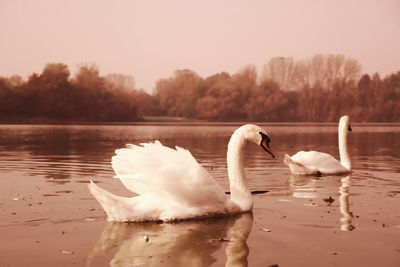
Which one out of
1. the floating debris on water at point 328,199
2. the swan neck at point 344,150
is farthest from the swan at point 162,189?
the swan neck at point 344,150

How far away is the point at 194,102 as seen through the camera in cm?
10956

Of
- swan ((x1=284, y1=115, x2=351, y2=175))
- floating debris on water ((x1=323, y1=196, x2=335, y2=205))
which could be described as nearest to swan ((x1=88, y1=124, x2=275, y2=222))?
floating debris on water ((x1=323, y1=196, x2=335, y2=205))

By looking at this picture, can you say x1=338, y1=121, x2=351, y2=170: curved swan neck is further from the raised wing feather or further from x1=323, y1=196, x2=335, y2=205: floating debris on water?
the raised wing feather

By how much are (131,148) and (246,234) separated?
7.24 ft

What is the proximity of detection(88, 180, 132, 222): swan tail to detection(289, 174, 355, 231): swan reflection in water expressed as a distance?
3046 mm

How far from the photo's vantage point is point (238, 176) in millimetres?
8539

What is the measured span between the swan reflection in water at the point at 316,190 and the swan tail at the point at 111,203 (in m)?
3.05


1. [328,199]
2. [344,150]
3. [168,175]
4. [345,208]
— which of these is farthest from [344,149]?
[168,175]

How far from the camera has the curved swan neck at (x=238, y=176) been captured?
8.36 meters

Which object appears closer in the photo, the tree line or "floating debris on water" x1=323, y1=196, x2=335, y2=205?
"floating debris on water" x1=323, y1=196, x2=335, y2=205

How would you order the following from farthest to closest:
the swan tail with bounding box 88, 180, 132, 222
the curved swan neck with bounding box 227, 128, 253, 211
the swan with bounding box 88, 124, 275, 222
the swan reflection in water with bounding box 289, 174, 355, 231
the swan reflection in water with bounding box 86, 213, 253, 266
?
the curved swan neck with bounding box 227, 128, 253, 211, the swan reflection in water with bounding box 289, 174, 355, 231, the swan with bounding box 88, 124, 275, 222, the swan tail with bounding box 88, 180, 132, 222, the swan reflection in water with bounding box 86, 213, 253, 266

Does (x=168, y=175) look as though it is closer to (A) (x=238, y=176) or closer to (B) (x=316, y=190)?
(A) (x=238, y=176)

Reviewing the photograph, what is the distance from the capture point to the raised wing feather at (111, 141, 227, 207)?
7402 millimetres

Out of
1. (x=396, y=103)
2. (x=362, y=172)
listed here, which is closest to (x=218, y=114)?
(x=396, y=103)
